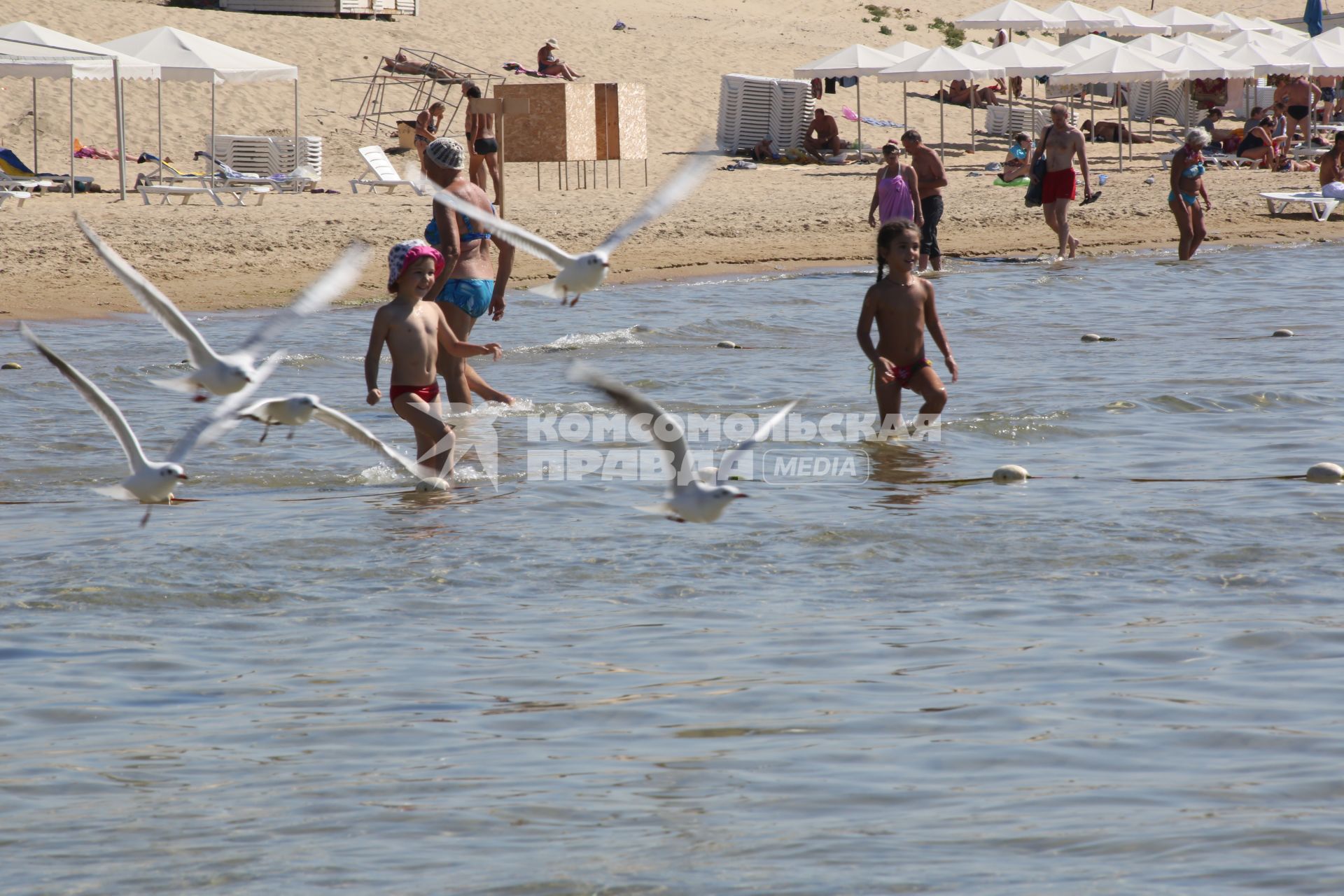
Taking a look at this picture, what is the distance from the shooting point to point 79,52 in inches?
855

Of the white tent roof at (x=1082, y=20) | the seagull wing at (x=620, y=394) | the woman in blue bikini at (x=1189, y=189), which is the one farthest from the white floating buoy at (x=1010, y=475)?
the white tent roof at (x=1082, y=20)

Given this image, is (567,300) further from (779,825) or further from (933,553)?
(779,825)

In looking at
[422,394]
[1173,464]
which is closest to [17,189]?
[422,394]

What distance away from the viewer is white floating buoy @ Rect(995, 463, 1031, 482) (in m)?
8.70

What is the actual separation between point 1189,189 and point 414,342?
42.9ft

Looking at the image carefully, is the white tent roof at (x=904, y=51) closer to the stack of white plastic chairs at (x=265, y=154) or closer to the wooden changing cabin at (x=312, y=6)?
the stack of white plastic chairs at (x=265, y=154)

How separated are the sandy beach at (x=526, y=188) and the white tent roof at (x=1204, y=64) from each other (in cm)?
218

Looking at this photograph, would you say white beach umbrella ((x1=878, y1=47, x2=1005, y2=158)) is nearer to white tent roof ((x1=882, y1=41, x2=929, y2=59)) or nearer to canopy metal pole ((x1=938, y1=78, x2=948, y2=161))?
canopy metal pole ((x1=938, y1=78, x2=948, y2=161))

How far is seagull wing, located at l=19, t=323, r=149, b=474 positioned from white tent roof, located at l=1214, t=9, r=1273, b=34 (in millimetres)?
38494

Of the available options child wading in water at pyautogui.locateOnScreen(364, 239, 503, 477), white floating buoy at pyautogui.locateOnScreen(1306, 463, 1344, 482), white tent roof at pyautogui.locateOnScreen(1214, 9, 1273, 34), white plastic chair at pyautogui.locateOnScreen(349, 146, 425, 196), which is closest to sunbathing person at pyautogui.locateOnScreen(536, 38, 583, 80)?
white plastic chair at pyautogui.locateOnScreen(349, 146, 425, 196)

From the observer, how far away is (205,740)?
Result: 5.00 metres

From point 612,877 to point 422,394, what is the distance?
4.36 metres

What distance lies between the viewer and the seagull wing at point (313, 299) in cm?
528

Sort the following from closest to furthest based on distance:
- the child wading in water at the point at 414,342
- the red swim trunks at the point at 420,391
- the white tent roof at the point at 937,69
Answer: the child wading in water at the point at 414,342 → the red swim trunks at the point at 420,391 → the white tent roof at the point at 937,69
